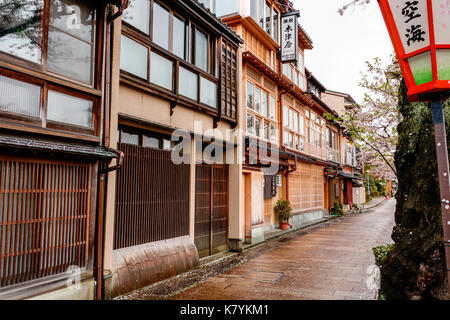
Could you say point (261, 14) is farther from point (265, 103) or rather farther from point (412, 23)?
point (412, 23)

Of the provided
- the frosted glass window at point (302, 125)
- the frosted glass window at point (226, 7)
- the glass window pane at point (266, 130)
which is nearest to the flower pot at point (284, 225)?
the glass window pane at point (266, 130)

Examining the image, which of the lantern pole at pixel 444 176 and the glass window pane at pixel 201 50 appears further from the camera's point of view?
the glass window pane at pixel 201 50

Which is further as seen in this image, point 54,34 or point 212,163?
point 212,163

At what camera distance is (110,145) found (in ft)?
21.8

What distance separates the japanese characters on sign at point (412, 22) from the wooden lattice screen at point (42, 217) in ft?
18.2

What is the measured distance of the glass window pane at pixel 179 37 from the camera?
9242mm

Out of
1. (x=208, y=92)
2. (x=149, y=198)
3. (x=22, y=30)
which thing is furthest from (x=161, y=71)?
(x=22, y=30)

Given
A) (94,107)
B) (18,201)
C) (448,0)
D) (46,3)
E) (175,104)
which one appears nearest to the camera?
(448,0)

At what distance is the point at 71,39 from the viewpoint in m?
6.10

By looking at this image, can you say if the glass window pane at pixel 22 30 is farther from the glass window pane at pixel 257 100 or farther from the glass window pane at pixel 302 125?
the glass window pane at pixel 302 125

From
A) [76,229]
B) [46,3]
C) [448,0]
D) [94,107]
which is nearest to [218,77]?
[94,107]

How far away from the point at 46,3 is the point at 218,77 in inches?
241

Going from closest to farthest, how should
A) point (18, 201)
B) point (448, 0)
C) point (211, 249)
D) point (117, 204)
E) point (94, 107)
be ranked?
point (448, 0), point (18, 201), point (94, 107), point (117, 204), point (211, 249)

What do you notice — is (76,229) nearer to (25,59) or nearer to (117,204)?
(117,204)
